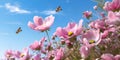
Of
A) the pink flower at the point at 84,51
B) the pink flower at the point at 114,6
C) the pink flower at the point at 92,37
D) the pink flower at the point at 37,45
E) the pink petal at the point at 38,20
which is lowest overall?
the pink flower at the point at 84,51

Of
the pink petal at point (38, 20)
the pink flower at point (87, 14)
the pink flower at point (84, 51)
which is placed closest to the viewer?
the pink flower at point (84, 51)

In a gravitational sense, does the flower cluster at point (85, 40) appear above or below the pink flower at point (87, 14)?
below

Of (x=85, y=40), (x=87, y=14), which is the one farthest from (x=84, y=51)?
(x=87, y=14)

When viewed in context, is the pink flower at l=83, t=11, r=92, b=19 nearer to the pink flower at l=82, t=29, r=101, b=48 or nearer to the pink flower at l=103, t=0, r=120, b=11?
the pink flower at l=103, t=0, r=120, b=11

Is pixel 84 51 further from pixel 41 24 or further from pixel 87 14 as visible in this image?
pixel 87 14

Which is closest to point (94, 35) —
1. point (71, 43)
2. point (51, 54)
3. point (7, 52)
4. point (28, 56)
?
point (71, 43)

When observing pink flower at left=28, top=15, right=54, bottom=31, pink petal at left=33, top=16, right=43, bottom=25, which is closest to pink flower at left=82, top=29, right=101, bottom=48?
pink flower at left=28, top=15, right=54, bottom=31

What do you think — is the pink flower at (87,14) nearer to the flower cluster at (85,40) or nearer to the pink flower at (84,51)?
the flower cluster at (85,40)

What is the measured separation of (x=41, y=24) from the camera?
82.7 inches

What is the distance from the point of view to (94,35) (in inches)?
69.7

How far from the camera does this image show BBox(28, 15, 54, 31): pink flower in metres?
1.99

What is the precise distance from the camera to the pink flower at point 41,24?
199 cm

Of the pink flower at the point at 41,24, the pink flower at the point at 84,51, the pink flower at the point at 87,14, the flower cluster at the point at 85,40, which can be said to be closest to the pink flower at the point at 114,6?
the flower cluster at the point at 85,40

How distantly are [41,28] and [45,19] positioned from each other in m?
0.17
